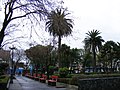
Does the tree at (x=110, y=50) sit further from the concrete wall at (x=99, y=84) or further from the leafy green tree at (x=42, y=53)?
the concrete wall at (x=99, y=84)

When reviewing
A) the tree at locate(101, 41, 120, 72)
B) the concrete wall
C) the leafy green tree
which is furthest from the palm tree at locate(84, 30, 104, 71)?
the concrete wall

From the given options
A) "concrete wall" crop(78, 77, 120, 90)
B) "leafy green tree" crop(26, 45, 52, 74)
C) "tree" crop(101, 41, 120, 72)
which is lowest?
"concrete wall" crop(78, 77, 120, 90)

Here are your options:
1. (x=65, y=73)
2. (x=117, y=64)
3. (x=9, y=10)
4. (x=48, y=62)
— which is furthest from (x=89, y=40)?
(x=9, y=10)

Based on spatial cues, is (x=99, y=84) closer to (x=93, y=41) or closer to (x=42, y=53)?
(x=42, y=53)

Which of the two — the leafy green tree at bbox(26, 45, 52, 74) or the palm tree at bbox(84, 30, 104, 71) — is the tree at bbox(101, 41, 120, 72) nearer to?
the palm tree at bbox(84, 30, 104, 71)

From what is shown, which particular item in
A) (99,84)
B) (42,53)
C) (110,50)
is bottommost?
(99,84)

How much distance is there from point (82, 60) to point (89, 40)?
Answer: 34884mm

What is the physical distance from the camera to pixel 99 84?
67.5 ft

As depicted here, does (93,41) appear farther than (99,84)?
Yes

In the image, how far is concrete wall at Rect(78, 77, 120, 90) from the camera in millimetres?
20219

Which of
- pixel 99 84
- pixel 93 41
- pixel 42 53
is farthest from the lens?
pixel 93 41

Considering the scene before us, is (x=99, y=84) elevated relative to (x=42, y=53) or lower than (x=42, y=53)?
lower

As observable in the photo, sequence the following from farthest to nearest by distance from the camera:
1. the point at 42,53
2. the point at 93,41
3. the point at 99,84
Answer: the point at 93,41
the point at 42,53
the point at 99,84

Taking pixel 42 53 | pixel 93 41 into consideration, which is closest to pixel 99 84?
pixel 42 53
